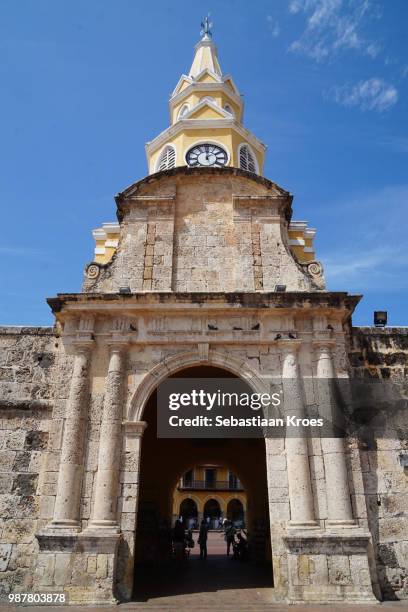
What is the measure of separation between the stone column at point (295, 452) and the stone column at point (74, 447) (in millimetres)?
3627

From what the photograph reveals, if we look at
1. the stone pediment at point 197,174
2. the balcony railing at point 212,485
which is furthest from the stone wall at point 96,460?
the balcony railing at point 212,485

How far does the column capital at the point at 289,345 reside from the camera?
8852mm

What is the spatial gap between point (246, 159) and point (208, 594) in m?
12.9

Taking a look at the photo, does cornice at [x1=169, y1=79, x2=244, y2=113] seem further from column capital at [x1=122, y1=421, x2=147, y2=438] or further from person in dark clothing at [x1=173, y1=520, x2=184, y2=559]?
person in dark clothing at [x1=173, y1=520, x2=184, y2=559]

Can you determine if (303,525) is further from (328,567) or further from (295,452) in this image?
(295,452)

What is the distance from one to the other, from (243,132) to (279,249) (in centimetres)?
781

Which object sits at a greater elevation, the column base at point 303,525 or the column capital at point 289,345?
the column capital at point 289,345

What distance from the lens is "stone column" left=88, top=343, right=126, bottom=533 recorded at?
7.78 m

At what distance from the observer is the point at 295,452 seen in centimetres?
812

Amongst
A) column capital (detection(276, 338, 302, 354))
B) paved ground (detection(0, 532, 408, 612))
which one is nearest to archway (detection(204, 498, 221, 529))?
paved ground (detection(0, 532, 408, 612))

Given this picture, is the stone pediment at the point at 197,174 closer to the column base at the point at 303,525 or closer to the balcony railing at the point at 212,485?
the column base at the point at 303,525

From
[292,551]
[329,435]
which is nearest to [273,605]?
[292,551]

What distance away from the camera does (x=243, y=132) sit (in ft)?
53.4

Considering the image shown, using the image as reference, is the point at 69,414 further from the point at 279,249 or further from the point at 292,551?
the point at 279,249
